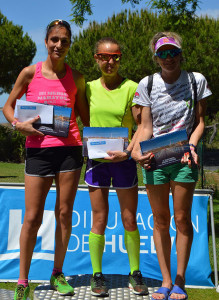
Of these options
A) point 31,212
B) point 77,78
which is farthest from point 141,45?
point 31,212

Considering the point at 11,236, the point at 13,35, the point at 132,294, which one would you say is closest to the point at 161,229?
the point at 132,294

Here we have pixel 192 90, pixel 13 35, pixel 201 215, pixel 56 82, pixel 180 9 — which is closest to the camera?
pixel 192 90

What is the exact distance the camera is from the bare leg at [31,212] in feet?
12.1

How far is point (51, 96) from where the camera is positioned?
12.1ft

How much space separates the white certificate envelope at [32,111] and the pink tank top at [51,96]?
96 millimetres

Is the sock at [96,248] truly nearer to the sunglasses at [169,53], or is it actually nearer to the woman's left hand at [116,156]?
the woman's left hand at [116,156]

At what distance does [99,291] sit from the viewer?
3.80m

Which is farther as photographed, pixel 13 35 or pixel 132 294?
pixel 13 35

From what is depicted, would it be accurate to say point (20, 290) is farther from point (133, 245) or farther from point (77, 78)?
point (77, 78)

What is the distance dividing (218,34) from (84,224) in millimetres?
18148

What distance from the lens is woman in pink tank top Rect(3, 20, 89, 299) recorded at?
→ 12.1 feet

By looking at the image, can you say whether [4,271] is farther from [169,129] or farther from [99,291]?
[169,129]

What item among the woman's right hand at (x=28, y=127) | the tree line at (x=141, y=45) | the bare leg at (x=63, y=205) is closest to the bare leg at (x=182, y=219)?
the bare leg at (x=63, y=205)

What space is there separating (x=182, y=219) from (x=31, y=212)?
1256 millimetres
